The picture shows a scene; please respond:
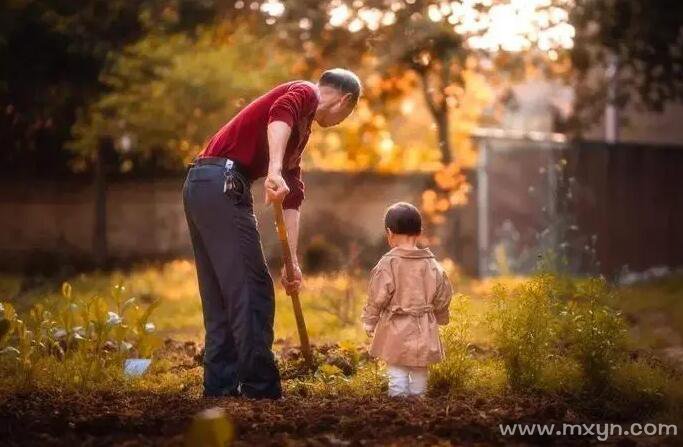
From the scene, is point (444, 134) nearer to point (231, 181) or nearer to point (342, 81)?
point (342, 81)

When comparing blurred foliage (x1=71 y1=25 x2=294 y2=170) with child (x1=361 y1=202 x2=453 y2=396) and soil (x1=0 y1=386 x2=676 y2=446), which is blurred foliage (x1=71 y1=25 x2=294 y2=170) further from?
soil (x1=0 y1=386 x2=676 y2=446)

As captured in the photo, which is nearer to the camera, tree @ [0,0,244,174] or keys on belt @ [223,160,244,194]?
keys on belt @ [223,160,244,194]

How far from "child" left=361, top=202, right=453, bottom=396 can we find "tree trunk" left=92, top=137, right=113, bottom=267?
31.5 feet

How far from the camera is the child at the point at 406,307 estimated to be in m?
5.02

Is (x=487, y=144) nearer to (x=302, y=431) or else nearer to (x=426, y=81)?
(x=426, y=81)

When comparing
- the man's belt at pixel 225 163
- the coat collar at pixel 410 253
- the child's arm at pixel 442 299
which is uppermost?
the man's belt at pixel 225 163

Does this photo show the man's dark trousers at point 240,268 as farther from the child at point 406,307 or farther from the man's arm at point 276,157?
the child at point 406,307

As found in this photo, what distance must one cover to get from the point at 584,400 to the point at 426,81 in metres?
9.08

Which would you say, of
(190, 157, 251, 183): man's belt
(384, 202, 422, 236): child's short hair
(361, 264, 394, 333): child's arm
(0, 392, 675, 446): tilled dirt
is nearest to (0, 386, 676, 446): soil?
(0, 392, 675, 446): tilled dirt

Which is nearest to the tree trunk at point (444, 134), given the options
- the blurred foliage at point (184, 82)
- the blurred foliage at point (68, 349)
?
the blurred foliage at point (184, 82)

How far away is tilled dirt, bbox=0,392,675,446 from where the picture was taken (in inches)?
147

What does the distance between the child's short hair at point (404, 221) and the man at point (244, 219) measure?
0.55m

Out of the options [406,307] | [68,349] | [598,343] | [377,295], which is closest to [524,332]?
[598,343]

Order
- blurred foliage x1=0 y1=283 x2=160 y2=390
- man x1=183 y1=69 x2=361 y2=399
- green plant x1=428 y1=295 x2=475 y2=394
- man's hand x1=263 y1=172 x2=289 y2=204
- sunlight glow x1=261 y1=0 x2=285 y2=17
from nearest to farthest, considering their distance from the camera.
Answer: man's hand x1=263 y1=172 x2=289 y2=204
man x1=183 y1=69 x2=361 y2=399
green plant x1=428 y1=295 x2=475 y2=394
blurred foliage x1=0 y1=283 x2=160 y2=390
sunlight glow x1=261 y1=0 x2=285 y2=17
